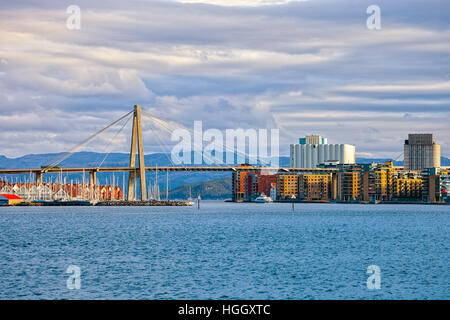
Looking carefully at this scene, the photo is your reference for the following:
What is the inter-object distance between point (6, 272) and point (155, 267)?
7152mm

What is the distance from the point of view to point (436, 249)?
50.2m

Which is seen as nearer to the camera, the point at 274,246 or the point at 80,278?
the point at 80,278

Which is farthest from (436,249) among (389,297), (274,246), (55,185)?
(55,185)
